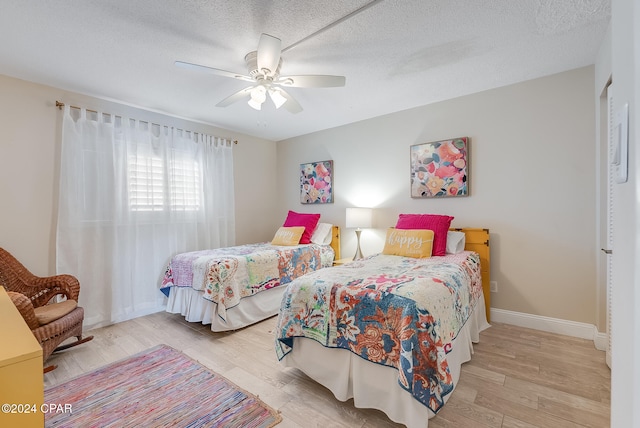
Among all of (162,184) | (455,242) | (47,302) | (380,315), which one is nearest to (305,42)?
(380,315)

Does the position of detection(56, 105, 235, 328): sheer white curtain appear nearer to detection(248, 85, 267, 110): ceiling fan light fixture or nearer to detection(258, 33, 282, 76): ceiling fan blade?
detection(248, 85, 267, 110): ceiling fan light fixture

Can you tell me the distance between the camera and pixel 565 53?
224 cm

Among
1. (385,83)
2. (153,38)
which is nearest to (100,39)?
(153,38)

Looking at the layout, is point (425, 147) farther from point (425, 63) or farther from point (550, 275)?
point (550, 275)

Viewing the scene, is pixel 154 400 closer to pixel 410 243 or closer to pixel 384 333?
pixel 384 333

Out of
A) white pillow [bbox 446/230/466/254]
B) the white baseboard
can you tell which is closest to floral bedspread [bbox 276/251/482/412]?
white pillow [bbox 446/230/466/254]

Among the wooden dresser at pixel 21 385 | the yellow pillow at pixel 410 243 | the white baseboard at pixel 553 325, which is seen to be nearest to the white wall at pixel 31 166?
the wooden dresser at pixel 21 385

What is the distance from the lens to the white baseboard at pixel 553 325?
2.33 metres

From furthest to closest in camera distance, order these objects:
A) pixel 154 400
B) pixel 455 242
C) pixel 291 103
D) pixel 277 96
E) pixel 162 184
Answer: pixel 162 184, pixel 455 242, pixel 291 103, pixel 277 96, pixel 154 400

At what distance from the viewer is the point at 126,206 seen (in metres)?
3.09

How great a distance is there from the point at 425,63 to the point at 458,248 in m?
1.80

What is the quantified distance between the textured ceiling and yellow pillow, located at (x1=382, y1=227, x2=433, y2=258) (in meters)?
1.48

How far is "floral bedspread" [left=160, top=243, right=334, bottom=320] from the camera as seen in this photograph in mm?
2691

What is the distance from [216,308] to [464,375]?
7.09ft
